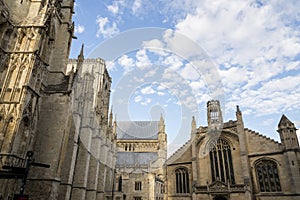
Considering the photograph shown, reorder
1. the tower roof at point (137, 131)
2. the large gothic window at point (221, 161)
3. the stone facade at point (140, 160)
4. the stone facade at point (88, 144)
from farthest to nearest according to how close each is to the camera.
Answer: the tower roof at point (137, 131) → the stone facade at point (140, 160) → the large gothic window at point (221, 161) → the stone facade at point (88, 144)

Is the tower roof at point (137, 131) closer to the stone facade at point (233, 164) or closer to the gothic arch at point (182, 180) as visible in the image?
the gothic arch at point (182, 180)

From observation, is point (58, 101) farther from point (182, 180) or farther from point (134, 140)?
point (134, 140)

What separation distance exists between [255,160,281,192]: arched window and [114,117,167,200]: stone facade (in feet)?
55.9

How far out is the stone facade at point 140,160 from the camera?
1500 inches

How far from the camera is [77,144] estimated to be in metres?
21.6

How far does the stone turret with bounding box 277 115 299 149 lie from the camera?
23247 mm

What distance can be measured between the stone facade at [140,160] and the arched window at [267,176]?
17.0 meters

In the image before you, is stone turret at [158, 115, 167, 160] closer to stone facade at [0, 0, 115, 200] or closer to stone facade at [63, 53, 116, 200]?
stone facade at [63, 53, 116, 200]

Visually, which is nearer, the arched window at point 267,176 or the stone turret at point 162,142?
the arched window at point 267,176

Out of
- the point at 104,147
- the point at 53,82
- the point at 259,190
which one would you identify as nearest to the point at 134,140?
the point at 104,147

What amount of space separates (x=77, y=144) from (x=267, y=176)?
2120 centimetres

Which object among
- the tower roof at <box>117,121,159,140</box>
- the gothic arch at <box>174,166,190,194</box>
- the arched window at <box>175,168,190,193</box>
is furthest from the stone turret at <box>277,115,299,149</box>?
the tower roof at <box>117,121,159,140</box>

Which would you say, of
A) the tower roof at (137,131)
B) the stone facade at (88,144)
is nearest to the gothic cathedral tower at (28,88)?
the stone facade at (88,144)

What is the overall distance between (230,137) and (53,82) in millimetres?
22191
